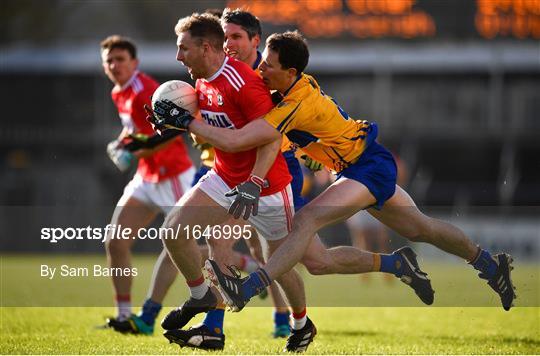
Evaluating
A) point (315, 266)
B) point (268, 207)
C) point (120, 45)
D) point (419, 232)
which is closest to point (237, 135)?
point (268, 207)

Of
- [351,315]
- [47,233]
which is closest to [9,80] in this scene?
[47,233]

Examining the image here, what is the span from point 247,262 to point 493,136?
19.2 meters

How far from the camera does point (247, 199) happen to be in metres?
7.17

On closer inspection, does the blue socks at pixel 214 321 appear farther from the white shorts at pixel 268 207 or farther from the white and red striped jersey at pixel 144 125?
the white and red striped jersey at pixel 144 125

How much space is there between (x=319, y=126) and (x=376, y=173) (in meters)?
0.53

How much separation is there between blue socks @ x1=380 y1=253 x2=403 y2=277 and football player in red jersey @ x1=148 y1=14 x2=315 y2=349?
1.13m

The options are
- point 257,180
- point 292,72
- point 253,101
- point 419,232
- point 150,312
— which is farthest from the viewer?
point 150,312

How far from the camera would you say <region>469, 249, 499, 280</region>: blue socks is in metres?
8.48

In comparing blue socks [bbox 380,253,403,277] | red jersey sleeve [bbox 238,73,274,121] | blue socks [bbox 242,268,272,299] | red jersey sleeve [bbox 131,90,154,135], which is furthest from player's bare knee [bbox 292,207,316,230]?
red jersey sleeve [bbox 131,90,154,135]

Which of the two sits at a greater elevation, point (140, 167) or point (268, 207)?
point (268, 207)

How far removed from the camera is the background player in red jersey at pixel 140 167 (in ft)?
31.1

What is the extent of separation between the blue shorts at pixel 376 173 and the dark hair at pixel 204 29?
1.27 meters

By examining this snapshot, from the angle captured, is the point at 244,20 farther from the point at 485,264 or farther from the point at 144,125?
the point at 485,264

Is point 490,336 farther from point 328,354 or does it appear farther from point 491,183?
point 491,183
